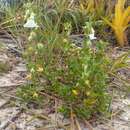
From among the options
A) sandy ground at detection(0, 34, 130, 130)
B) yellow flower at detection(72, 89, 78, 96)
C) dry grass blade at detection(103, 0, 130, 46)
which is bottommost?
sandy ground at detection(0, 34, 130, 130)

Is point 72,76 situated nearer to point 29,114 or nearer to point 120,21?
point 29,114

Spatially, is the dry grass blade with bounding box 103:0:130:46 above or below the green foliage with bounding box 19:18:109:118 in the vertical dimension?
above

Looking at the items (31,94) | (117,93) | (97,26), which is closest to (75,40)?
(97,26)

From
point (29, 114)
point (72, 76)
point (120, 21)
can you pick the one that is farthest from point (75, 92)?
point (120, 21)

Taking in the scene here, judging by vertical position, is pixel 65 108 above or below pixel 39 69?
below

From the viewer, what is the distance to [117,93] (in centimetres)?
225

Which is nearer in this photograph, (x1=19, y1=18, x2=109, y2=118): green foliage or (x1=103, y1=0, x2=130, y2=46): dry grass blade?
(x1=19, y1=18, x2=109, y2=118): green foliage

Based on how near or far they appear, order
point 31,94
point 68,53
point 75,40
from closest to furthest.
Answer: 1. point 31,94
2. point 68,53
3. point 75,40

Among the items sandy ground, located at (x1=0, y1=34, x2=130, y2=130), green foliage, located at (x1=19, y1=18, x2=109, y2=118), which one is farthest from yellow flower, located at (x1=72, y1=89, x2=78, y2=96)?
sandy ground, located at (x1=0, y1=34, x2=130, y2=130)

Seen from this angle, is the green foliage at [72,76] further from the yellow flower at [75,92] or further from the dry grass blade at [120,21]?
the dry grass blade at [120,21]

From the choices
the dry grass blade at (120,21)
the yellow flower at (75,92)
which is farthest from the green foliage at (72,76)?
the dry grass blade at (120,21)

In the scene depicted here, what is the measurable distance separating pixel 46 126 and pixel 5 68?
63 cm

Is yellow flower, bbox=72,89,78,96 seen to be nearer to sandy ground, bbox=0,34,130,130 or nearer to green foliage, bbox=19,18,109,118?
green foliage, bbox=19,18,109,118

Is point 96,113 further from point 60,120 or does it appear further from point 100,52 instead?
point 100,52
